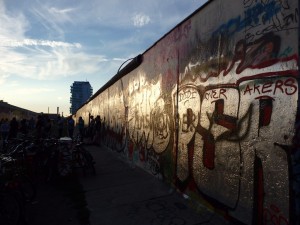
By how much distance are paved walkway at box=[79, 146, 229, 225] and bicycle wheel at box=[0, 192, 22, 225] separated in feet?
3.87

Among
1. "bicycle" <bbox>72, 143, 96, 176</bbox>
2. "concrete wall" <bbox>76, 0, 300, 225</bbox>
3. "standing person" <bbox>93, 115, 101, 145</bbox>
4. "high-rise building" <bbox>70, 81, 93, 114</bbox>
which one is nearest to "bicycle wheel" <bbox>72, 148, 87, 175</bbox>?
"bicycle" <bbox>72, 143, 96, 176</bbox>

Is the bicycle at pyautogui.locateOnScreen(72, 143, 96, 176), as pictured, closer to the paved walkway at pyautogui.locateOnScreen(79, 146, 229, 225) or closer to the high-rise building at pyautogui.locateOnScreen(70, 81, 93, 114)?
the paved walkway at pyautogui.locateOnScreen(79, 146, 229, 225)

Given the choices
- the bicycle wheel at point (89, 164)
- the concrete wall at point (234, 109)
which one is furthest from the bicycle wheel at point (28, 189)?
the concrete wall at point (234, 109)

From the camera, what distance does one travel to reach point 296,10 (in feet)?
11.6

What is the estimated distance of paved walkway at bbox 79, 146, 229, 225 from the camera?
5273mm

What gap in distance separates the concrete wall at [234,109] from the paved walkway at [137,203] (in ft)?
0.92

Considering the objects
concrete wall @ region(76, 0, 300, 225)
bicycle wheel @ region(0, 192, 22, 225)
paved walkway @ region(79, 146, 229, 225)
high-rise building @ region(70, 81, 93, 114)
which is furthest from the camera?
high-rise building @ region(70, 81, 93, 114)

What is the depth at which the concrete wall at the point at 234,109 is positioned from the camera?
143 inches

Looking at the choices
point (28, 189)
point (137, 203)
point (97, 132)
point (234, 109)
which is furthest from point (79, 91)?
point (234, 109)

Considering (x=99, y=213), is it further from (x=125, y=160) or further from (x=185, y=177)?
(x=125, y=160)

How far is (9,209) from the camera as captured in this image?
5172mm

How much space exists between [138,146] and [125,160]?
1.73 m

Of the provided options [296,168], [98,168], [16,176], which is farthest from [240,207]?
[98,168]

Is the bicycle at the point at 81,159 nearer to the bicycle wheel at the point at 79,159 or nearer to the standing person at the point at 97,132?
the bicycle wheel at the point at 79,159
